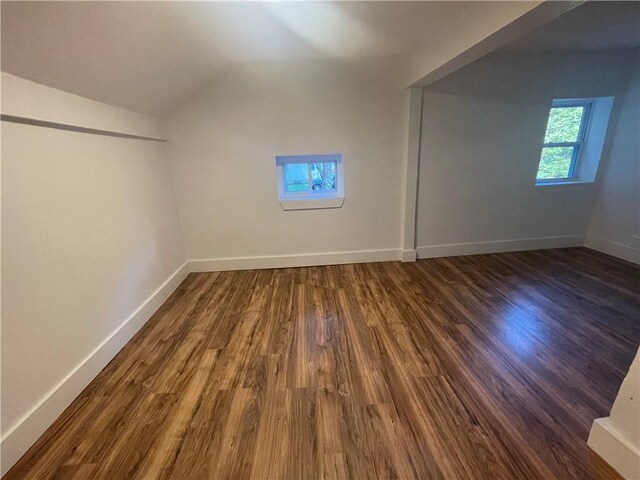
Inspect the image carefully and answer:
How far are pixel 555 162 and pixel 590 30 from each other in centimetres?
149

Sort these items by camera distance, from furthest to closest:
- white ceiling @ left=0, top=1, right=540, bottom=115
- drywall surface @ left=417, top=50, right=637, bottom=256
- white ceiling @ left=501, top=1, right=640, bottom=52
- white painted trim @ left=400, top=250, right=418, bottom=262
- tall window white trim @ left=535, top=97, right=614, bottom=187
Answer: white painted trim @ left=400, top=250, right=418, bottom=262, tall window white trim @ left=535, top=97, right=614, bottom=187, drywall surface @ left=417, top=50, right=637, bottom=256, white ceiling @ left=501, top=1, right=640, bottom=52, white ceiling @ left=0, top=1, right=540, bottom=115

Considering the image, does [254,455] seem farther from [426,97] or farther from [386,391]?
[426,97]

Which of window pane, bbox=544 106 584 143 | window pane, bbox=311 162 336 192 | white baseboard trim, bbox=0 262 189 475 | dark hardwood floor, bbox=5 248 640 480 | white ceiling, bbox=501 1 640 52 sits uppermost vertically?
white ceiling, bbox=501 1 640 52

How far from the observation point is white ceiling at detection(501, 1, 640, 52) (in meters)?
1.85

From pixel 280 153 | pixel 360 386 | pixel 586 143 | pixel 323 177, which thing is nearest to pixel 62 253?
pixel 360 386

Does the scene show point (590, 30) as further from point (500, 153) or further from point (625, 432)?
point (625, 432)

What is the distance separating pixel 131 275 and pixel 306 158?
196 centimetres

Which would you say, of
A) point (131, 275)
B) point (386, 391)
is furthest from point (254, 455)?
point (131, 275)

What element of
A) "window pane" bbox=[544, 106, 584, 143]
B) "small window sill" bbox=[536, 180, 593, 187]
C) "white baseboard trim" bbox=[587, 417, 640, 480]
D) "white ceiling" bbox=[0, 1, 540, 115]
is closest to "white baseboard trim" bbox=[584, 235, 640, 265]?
"small window sill" bbox=[536, 180, 593, 187]

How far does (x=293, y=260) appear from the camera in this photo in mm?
3213

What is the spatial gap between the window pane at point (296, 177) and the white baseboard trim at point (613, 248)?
356cm

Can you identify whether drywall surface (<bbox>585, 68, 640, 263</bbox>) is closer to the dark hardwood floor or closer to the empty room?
the empty room

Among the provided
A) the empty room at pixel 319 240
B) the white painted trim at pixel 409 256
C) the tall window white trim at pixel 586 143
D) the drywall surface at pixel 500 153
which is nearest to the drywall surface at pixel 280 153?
the empty room at pixel 319 240

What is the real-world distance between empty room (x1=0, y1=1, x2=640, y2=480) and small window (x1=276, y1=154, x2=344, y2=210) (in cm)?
3
